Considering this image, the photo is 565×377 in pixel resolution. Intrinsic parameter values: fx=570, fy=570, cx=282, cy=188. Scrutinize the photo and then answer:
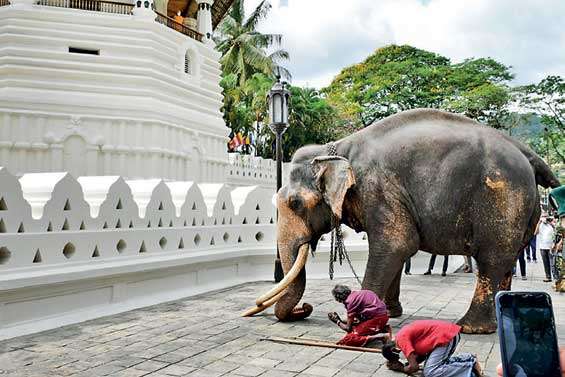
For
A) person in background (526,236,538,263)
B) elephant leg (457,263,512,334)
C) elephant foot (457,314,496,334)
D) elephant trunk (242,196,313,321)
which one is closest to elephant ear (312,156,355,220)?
elephant trunk (242,196,313,321)

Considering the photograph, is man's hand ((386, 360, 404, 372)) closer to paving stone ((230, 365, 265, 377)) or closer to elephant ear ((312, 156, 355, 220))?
paving stone ((230, 365, 265, 377))

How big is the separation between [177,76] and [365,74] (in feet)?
70.1

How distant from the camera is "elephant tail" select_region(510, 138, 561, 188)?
624cm

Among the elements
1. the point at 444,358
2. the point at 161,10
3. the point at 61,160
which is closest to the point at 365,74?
the point at 161,10

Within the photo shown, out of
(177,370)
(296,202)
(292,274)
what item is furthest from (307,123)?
(177,370)

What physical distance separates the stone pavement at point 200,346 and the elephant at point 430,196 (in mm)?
644

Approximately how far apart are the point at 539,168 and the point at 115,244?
17.2 ft

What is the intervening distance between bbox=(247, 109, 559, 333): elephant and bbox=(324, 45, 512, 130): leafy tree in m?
28.9

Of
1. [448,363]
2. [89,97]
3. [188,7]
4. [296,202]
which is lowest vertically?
[448,363]

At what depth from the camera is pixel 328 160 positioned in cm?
641

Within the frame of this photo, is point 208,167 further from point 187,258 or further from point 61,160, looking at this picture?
point 187,258

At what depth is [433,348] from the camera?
→ 14.2ft

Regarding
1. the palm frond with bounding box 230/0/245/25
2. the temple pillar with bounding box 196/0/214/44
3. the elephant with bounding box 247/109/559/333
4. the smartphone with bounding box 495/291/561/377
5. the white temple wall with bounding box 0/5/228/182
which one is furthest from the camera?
the palm frond with bounding box 230/0/245/25

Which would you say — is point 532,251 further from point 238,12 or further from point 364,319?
point 238,12
